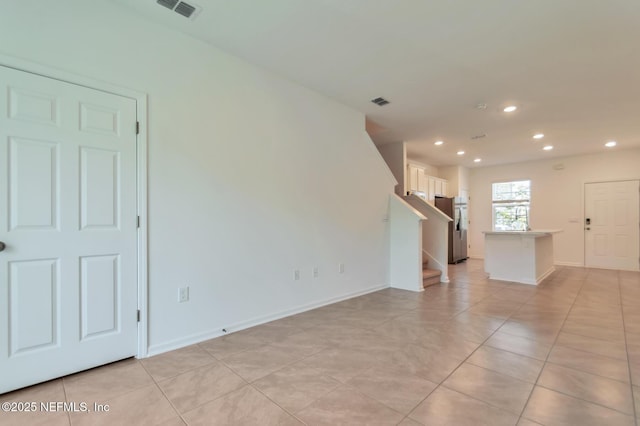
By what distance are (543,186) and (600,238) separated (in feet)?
5.42

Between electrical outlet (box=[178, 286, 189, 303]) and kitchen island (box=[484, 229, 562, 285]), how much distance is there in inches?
206

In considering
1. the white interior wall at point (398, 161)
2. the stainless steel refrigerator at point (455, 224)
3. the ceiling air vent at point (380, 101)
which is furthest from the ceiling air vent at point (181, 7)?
the stainless steel refrigerator at point (455, 224)

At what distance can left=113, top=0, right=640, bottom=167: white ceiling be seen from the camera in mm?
2270

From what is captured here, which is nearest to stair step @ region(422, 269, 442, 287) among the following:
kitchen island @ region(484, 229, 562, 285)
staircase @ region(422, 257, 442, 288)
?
staircase @ region(422, 257, 442, 288)

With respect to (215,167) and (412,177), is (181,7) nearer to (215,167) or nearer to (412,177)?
(215,167)

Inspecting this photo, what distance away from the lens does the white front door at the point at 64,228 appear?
1.87 m

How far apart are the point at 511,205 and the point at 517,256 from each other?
3.38 meters

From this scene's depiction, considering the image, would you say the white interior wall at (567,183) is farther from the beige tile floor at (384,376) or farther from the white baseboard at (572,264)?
the beige tile floor at (384,376)

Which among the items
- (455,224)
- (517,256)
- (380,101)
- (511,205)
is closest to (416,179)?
(455,224)

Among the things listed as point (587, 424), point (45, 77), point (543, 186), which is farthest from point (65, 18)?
point (543, 186)

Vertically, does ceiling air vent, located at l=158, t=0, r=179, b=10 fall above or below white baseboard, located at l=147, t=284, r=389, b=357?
above

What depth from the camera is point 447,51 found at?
2.80 meters

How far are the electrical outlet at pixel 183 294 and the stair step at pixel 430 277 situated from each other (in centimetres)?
363

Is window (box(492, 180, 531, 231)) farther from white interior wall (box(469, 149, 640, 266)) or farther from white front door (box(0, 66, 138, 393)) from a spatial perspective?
white front door (box(0, 66, 138, 393))
